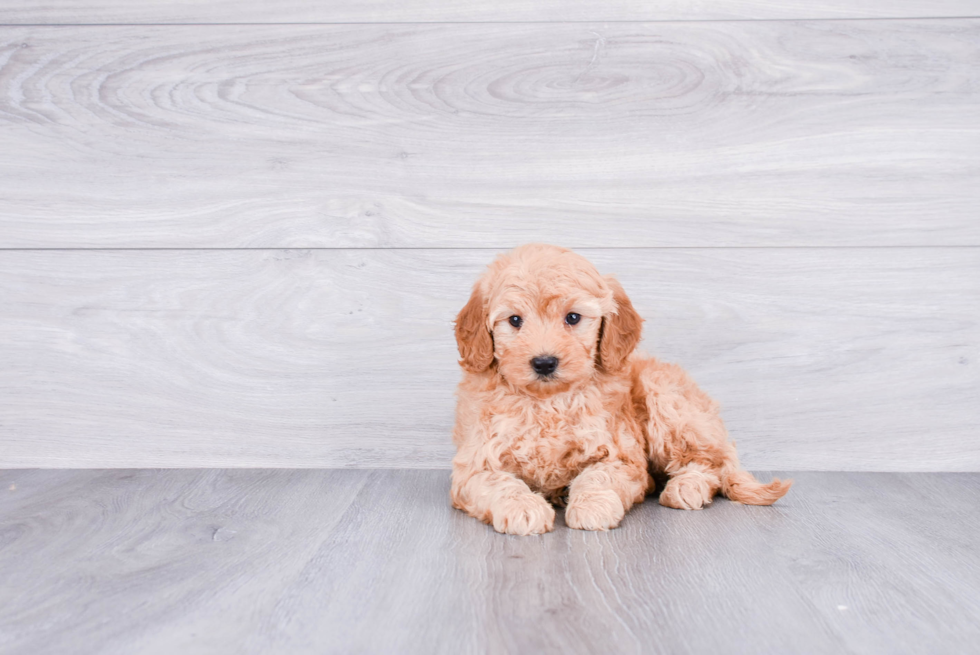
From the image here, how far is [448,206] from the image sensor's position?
184 centimetres

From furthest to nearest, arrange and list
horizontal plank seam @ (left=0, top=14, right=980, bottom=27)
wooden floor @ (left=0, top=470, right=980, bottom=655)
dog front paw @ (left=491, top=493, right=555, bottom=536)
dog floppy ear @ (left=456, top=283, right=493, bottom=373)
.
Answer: horizontal plank seam @ (left=0, top=14, right=980, bottom=27) < dog floppy ear @ (left=456, top=283, right=493, bottom=373) < dog front paw @ (left=491, top=493, right=555, bottom=536) < wooden floor @ (left=0, top=470, right=980, bottom=655)

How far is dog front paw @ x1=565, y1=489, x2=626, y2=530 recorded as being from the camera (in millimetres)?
1271

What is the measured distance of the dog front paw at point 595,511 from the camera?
4.17 ft

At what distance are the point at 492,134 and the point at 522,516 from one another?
38.4 inches

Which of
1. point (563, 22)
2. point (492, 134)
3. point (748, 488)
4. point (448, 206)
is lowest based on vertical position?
point (748, 488)

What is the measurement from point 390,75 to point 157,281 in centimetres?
76

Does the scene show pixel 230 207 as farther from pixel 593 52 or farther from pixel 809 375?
pixel 809 375

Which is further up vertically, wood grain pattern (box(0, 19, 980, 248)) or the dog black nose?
wood grain pattern (box(0, 19, 980, 248))

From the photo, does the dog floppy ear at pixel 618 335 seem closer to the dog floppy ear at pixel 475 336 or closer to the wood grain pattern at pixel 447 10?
the dog floppy ear at pixel 475 336

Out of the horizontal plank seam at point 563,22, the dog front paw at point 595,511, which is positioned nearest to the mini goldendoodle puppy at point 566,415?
the dog front paw at point 595,511

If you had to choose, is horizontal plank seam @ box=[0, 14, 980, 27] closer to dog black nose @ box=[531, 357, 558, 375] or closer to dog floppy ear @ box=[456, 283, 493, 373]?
dog floppy ear @ box=[456, 283, 493, 373]

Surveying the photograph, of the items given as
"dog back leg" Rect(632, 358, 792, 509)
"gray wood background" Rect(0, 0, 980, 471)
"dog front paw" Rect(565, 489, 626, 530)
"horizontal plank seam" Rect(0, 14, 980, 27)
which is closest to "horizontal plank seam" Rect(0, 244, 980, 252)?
"gray wood background" Rect(0, 0, 980, 471)

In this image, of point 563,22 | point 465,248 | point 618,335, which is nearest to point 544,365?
point 618,335

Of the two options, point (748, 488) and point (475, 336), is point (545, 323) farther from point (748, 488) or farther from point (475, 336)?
point (748, 488)
